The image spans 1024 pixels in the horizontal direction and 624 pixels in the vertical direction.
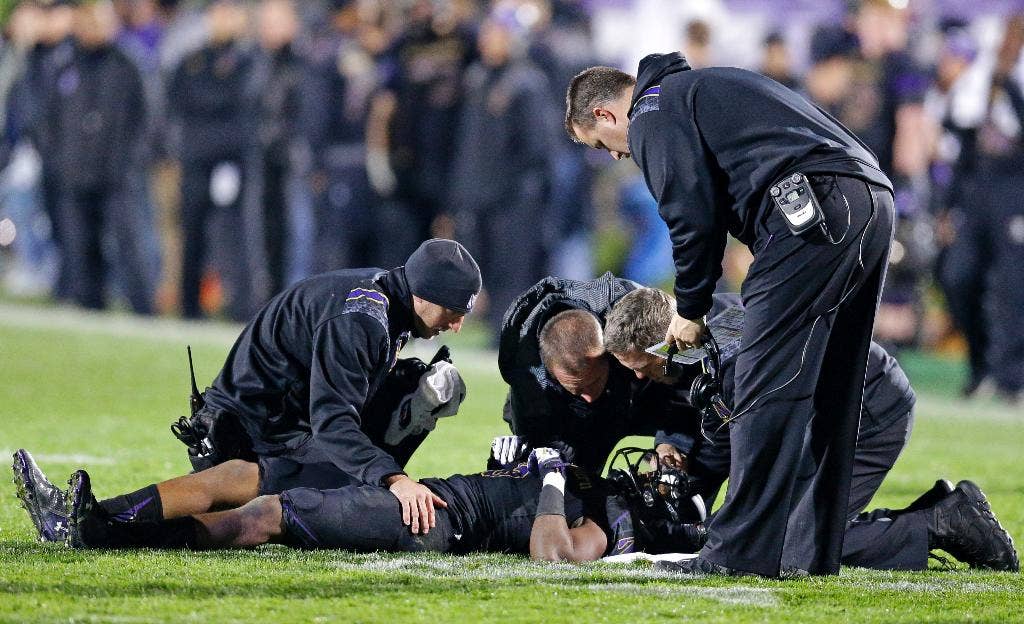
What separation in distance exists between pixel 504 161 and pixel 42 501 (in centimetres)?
914

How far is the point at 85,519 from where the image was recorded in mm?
4980

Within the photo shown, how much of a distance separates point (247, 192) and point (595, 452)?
9.61 m

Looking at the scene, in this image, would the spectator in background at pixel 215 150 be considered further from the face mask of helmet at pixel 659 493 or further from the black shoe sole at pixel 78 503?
the black shoe sole at pixel 78 503

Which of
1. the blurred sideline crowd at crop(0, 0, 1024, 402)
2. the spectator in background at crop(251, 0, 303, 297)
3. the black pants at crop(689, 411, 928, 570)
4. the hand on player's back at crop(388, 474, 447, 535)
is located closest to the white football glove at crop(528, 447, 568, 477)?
the hand on player's back at crop(388, 474, 447, 535)

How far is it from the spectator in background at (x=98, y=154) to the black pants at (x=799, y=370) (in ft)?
36.4

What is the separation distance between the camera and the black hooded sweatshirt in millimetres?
4934

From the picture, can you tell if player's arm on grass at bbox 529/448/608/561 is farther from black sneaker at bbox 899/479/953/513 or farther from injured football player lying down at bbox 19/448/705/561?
black sneaker at bbox 899/479/953/513

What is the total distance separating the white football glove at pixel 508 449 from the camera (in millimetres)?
5723

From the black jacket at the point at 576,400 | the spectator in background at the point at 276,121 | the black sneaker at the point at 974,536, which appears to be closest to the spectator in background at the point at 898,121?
the spectator in background at the point at 276,121

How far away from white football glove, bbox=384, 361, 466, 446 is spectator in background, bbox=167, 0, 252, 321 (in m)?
9.54

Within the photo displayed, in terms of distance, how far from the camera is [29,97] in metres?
16.2

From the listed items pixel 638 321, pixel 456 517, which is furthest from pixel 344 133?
pixel 456 517

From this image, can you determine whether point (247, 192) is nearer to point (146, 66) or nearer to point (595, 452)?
point (146, 66)

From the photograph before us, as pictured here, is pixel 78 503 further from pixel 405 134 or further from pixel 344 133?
pixel 344 133
